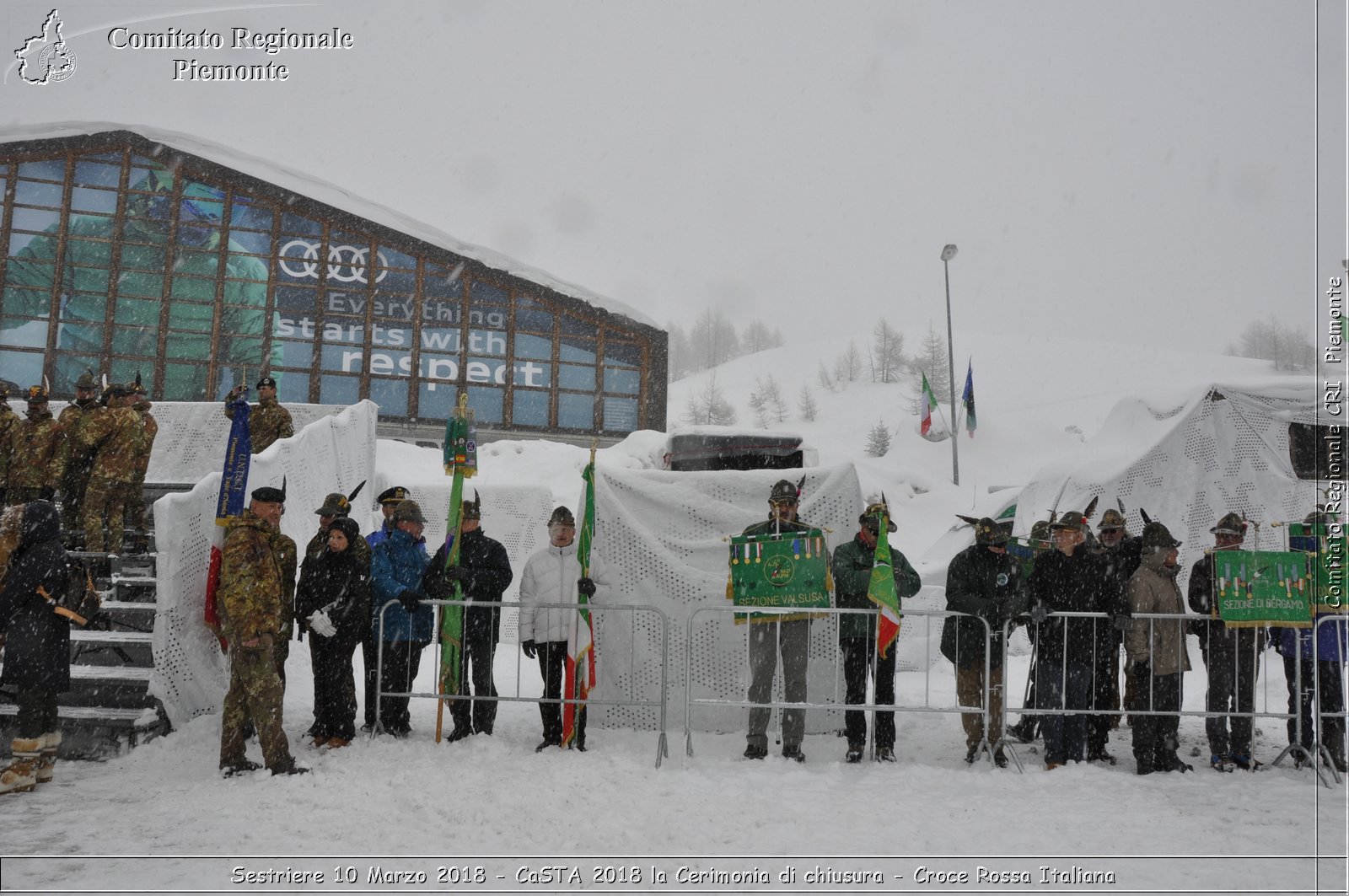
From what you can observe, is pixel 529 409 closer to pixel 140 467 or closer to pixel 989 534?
pixel 140 467

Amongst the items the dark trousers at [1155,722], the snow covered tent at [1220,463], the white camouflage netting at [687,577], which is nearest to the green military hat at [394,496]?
the white camouflage netting at [687,577]

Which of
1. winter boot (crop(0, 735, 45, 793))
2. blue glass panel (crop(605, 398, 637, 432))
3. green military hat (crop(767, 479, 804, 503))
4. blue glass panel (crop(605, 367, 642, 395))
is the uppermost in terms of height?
blue glass panel (crop(605, 367, 642, 395))

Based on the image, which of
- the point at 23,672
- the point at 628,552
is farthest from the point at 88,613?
the point at 628,552

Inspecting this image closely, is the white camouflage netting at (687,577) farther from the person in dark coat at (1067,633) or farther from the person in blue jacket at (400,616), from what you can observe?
the person in blue jacket at (400,616)

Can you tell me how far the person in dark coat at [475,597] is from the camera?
7242 millimetres

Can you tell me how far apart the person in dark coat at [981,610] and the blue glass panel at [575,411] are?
1982 centimetres

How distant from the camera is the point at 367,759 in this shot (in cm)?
635

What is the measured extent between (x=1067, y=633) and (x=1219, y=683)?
51.6 inches

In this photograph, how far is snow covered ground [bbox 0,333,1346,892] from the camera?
4.40 meters

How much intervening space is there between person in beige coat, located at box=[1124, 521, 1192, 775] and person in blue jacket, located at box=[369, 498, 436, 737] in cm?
557

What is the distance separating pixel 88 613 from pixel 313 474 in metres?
4.50

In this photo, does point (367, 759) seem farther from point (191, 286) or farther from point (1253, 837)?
point (191, 286)

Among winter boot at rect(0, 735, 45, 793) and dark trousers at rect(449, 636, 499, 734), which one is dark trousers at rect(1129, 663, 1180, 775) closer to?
dark trousers at rect(449, 636, 499, 734)

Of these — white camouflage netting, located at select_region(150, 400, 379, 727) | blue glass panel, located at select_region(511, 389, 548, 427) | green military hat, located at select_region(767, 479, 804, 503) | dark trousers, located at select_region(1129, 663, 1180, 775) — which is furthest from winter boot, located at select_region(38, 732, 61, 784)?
blue glass panel, located at select_region(511, 389, 548, 427)
